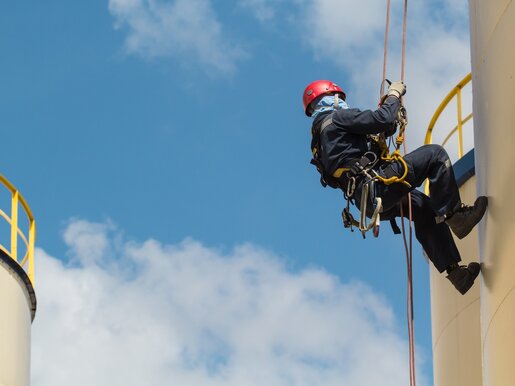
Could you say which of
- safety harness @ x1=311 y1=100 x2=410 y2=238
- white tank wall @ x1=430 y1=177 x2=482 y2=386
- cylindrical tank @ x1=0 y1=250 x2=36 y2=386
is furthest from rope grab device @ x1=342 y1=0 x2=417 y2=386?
Answer: cylindrical tank @ x1=0 y1=250 x2=36 y2=386

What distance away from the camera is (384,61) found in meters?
10.9

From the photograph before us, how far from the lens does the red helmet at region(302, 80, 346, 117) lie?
10992 millimetres

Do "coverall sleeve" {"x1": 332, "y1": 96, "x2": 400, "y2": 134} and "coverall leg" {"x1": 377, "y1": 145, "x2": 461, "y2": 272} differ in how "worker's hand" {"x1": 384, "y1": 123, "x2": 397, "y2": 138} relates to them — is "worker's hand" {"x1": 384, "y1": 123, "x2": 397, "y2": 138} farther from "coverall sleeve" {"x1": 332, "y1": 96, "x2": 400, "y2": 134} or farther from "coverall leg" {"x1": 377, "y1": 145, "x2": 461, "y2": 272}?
"coverall leg" {"x1": 377, "y1": 145, "x2": 461, "y2": 272}

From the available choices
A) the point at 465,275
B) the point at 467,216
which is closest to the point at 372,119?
the point at 467,216

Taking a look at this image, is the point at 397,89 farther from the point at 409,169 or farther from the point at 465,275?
the point at 465,275

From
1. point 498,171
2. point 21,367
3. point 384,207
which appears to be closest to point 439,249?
point 384,207

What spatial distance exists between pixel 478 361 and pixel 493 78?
511 centimetres

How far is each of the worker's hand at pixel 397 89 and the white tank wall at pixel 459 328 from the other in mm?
3058

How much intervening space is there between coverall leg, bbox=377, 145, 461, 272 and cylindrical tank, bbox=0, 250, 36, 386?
5063 mm

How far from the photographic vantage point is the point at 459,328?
13430 millimetres

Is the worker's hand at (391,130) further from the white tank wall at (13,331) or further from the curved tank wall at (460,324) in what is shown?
the white tank wall at (13,331)

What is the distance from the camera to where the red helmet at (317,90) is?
36.1ft

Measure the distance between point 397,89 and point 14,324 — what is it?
5.70 m

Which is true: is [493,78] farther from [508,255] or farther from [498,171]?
[508,255]
